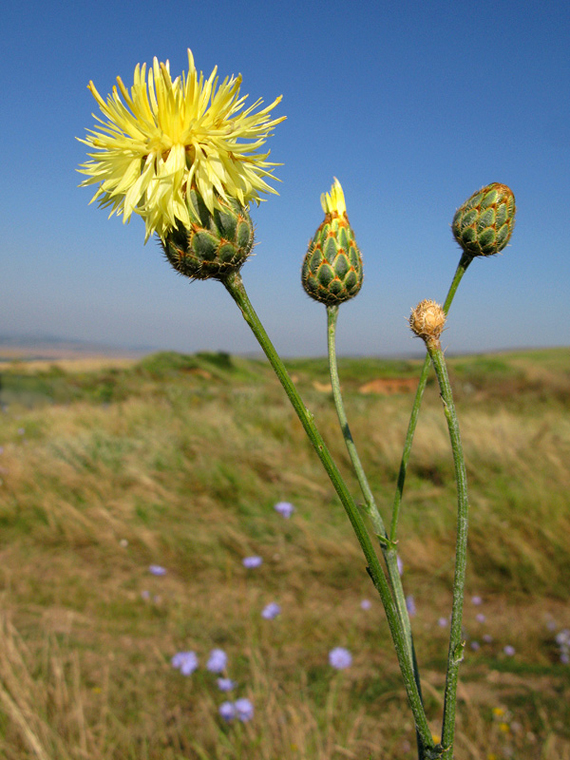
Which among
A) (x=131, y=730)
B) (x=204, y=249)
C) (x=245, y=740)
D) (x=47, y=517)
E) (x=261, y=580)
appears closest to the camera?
(x=204, y=249)

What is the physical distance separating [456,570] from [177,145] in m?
0.97

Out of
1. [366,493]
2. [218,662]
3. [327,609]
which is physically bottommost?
[327,609]

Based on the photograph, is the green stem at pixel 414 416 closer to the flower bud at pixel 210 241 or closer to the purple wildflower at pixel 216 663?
the flower bud at pixel 210 241

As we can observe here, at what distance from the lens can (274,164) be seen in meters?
1.03

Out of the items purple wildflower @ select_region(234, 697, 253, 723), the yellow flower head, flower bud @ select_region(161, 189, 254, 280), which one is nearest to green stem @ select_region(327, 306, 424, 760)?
flower bud @ select_region(161, 189, 254, 280)

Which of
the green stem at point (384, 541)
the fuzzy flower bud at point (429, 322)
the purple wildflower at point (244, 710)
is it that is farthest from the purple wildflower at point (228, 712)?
the fuzzy flower bud at point (429, 322)

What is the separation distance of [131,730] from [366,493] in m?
2.68

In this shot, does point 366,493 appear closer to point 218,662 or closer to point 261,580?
point 218,662

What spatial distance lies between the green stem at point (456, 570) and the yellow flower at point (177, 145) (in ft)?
1.82

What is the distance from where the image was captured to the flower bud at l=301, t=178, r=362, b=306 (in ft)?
4.05

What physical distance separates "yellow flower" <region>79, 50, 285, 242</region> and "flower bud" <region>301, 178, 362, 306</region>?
9.9 inches

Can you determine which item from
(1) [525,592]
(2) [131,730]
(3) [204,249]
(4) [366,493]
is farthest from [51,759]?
(1) [525,592]

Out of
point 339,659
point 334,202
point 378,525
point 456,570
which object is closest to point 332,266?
point 334,202

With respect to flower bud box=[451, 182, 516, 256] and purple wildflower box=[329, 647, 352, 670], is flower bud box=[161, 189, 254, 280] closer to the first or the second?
flower bud box=[451, 182, 516, 256]
